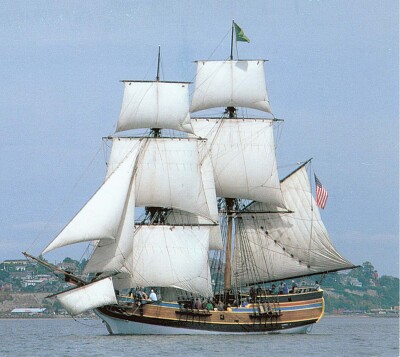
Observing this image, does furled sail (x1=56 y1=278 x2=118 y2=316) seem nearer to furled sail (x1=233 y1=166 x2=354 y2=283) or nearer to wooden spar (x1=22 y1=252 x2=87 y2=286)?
wooden spar (x1=22 y1=252 x2=87 y2=286)

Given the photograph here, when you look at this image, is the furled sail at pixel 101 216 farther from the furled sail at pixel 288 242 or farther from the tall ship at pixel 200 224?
the furled sail at pixel 288 242

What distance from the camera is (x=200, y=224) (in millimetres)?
80812

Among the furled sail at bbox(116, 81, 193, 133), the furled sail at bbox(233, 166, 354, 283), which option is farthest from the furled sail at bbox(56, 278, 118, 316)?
the furled sail at bbox(233, 166, 354, 283)

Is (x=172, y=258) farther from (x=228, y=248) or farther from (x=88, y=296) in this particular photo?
(x=228, y=248)

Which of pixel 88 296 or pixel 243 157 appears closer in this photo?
pixel 88 296

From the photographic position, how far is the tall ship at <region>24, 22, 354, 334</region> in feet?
251

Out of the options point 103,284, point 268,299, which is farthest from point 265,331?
point 103,284

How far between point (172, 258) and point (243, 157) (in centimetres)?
1058

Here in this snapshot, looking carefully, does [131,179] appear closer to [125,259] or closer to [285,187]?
[125,259]

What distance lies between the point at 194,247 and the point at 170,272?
244cm

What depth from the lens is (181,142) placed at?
8106 cm

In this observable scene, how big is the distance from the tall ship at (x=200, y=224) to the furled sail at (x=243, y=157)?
0.07m

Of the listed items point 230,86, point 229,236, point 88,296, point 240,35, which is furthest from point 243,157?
point 88,296

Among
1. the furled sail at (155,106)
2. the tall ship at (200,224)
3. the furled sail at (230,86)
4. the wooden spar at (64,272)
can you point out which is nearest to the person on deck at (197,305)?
the tall ship at (200,224)
